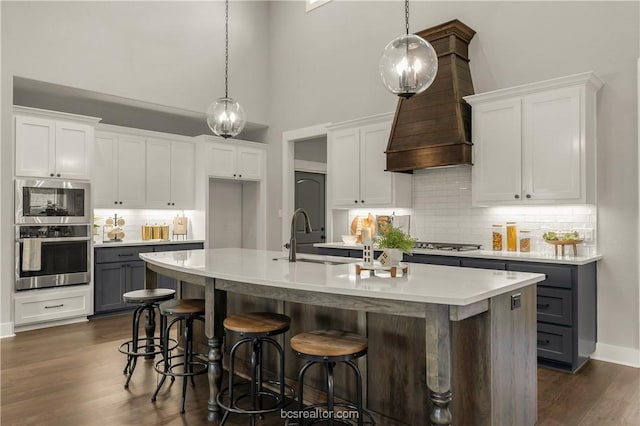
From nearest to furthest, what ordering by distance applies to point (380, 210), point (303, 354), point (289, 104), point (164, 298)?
point (303, 354), point (164, 298), point (380, 210), point (289, 104)

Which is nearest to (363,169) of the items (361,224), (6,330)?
(361,224)

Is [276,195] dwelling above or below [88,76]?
below

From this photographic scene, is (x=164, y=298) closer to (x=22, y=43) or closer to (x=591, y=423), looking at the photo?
(x=591, y=423)

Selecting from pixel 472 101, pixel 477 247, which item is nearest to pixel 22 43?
pixel 472 101

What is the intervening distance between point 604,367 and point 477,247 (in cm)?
159

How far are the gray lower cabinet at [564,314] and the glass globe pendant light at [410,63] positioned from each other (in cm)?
214

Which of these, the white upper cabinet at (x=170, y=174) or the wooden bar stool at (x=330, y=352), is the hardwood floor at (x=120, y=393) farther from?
the white upper cabinet at (x=170, y=174)

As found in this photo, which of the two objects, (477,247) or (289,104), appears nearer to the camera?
(477,247)

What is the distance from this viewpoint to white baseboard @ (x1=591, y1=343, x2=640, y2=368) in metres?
3.90

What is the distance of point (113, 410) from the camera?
2934 millimetres

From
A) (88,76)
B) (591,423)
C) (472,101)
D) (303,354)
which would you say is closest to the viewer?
(303,354)

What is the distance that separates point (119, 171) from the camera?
6184 mm

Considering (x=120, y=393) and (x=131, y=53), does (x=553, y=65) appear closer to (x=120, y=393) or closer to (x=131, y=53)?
(x=120, y=393)

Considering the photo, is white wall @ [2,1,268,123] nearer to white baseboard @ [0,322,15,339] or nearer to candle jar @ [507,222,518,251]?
white baseboard @ [0,322,15,339]
